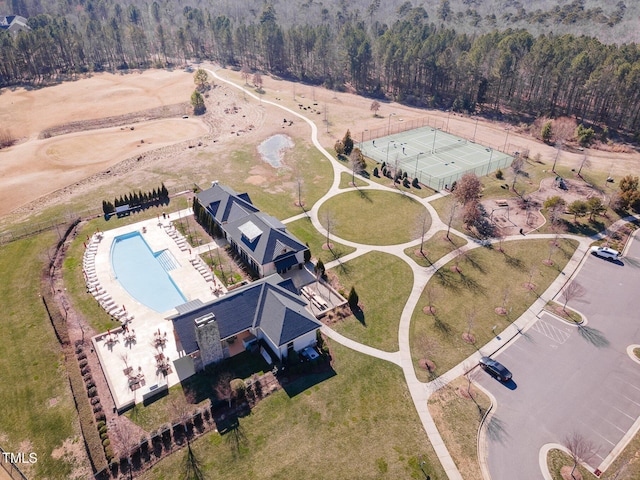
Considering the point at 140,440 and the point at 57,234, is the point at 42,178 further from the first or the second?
the point at 140,440

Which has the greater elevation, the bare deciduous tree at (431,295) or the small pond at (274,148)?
the small pond at (274,148)

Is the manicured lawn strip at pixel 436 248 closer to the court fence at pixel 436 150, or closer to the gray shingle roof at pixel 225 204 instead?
the court fence at pixel 436 150

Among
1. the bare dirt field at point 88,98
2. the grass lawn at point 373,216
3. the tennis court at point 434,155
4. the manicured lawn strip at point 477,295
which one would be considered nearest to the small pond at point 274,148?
the tennis court at point 434,155

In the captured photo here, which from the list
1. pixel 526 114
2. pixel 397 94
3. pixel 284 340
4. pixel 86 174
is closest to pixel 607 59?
pixel 526 114

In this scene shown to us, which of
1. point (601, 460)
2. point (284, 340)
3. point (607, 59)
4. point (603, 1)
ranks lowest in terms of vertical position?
point (601, 460)

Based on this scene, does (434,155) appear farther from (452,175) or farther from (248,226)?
(248,226)

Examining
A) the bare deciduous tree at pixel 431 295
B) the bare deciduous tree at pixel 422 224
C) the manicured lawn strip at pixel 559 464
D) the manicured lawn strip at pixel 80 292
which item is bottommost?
the manicured lawn strip at pixel 559 464

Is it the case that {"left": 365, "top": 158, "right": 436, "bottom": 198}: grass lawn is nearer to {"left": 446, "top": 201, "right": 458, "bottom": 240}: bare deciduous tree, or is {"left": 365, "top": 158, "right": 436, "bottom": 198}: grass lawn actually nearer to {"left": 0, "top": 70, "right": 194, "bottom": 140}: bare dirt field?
{"left": 446, "top": 201, "right": 458, "bottom": 240}: bare deciduous tree
